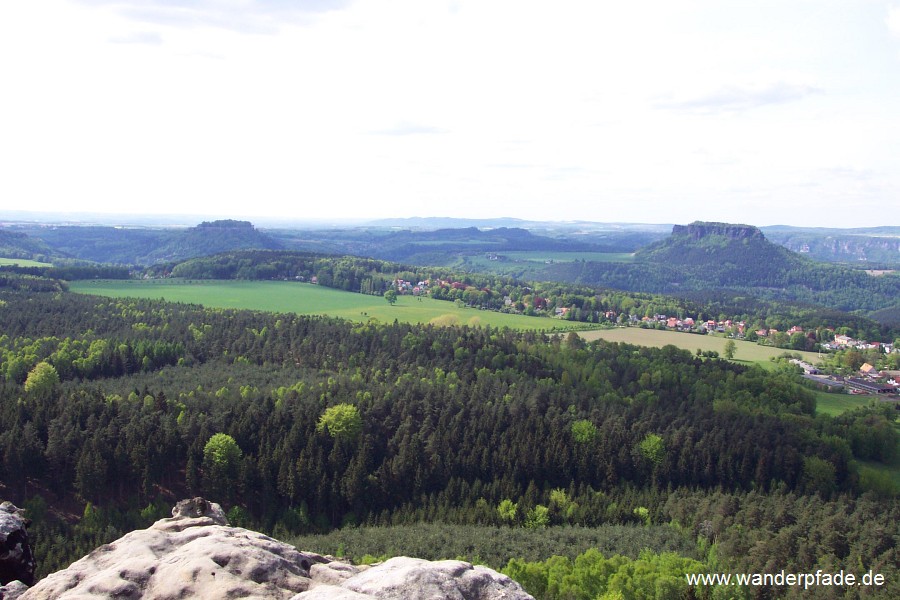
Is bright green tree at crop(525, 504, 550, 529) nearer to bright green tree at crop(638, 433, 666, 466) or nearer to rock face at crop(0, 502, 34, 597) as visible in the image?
bright green tree at crop(638, 433, 666, 466)

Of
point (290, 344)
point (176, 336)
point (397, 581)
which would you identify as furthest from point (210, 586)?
point (176, 336)

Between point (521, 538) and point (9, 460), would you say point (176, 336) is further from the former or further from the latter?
point (521, 538)

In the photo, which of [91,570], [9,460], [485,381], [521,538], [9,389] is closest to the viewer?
[91,570]

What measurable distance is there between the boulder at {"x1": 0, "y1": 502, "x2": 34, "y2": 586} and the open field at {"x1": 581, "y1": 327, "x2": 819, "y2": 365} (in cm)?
13608

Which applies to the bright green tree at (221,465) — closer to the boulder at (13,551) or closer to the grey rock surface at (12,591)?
the boulder at (13,551)

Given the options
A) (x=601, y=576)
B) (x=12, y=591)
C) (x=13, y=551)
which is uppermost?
(x=12, y=591)

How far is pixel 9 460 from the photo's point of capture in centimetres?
6762

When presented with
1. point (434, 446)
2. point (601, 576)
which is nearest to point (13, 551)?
point (601, 576)

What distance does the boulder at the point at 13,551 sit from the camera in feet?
106

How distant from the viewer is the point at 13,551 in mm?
32875

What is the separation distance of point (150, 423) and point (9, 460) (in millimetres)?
13397

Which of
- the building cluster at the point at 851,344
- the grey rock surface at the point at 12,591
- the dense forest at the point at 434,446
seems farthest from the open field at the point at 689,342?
the grey rock surface at the point at 12,591

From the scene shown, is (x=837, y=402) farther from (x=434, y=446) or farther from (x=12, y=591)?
(x=12, y=591)

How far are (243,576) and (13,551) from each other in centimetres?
1506
